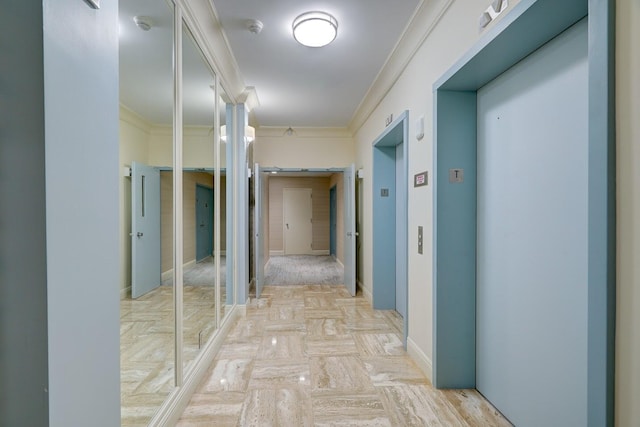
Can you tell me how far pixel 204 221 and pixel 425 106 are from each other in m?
2.02

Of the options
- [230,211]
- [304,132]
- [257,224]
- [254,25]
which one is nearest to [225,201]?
[230,211]

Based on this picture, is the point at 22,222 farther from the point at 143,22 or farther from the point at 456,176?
the point at 456,176

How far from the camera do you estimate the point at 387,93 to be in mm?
3379

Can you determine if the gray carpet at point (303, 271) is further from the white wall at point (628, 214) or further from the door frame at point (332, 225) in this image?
the white wall at point (628, 214)

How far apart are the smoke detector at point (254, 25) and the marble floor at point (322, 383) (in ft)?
8.74

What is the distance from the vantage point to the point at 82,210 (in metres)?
0.90

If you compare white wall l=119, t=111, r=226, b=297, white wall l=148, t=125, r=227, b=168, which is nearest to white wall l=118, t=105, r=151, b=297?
white wall l=119, t=111, r=226, b=297

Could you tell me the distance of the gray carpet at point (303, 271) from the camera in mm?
5512

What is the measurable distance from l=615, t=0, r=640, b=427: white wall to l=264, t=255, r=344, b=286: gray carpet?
4.57 metres

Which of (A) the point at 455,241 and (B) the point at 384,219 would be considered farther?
(B) the point at 384,219

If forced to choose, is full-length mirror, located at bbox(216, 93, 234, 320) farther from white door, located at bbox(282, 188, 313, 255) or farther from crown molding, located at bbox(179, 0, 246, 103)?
white door, located at bbox(282, 188, 313, 255)

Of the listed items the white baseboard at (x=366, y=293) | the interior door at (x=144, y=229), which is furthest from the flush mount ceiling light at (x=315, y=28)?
the white baseboard at (x=366, y=293)

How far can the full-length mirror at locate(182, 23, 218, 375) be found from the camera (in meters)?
2.16

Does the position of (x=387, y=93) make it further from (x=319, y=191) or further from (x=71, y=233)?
(x=319, y=191)
